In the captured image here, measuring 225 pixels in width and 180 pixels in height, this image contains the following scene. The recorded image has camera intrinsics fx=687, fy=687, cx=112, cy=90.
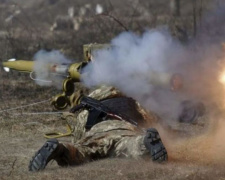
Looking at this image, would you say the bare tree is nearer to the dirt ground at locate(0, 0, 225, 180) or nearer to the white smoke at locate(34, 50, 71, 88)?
the dirt ground at locate(0, 0, 225, 180)

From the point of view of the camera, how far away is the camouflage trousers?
8.41m

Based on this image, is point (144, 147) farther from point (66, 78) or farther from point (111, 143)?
point (66, 78)

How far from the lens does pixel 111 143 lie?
8.71 m

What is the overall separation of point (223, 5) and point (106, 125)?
14.5ft

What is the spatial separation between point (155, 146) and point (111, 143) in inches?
33.6

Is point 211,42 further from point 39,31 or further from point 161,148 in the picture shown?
point 39,31

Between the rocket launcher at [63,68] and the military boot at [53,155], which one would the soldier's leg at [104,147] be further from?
the rocket launcher at [63,68]

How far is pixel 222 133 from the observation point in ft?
33.6

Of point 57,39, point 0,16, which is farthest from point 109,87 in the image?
point 0,16

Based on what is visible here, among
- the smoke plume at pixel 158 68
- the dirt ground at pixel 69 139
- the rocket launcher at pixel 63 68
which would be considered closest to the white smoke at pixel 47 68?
the rocket launcher at pixel 63 68

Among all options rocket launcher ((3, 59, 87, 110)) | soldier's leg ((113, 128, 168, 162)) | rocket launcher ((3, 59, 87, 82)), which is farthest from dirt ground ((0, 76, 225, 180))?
rocket launcher ((3, 59, 87, 82))

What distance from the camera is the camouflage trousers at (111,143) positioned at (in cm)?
841

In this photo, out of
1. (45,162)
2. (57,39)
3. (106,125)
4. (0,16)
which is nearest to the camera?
(45,162)

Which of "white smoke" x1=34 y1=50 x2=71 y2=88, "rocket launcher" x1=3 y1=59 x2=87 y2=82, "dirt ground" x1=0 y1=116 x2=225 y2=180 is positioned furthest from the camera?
"white smoke" x1=34 y1=50 x2=71 y2=88
